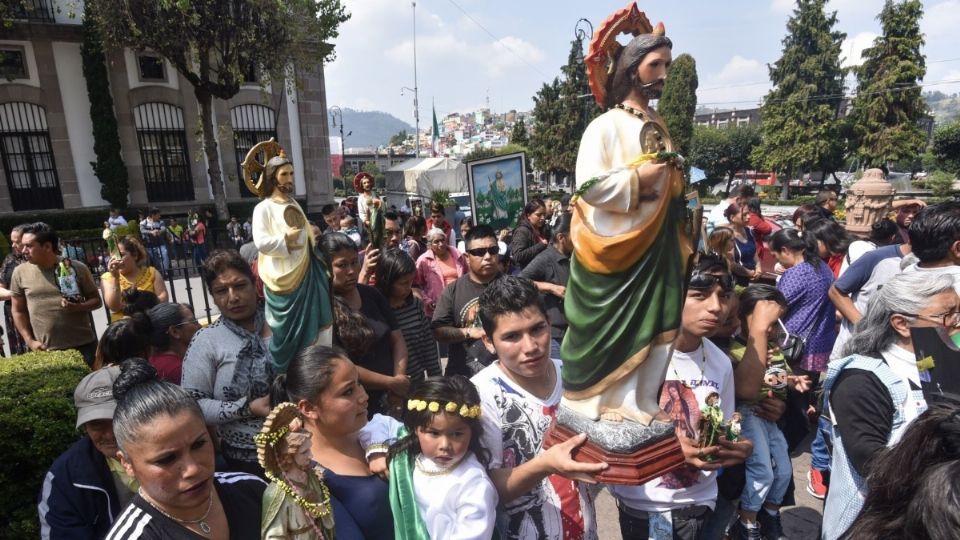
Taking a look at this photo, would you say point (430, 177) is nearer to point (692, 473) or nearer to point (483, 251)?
point (483, 251)

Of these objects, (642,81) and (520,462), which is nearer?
(642,81)

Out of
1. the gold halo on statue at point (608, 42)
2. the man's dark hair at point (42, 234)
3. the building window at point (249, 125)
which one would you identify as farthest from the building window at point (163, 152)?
the gold halo on statue at point (608, 42)

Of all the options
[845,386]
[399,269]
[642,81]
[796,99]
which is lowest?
[845,386]

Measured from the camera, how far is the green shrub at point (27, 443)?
304 centimetres

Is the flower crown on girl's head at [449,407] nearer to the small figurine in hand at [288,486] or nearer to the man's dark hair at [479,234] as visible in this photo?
the small figurine in hand at [288,486]

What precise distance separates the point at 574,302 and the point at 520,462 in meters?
0.71

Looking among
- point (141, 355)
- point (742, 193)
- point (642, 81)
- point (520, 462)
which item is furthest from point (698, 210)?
point (742, 193)

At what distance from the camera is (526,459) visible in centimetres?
207

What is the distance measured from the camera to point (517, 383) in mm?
2168

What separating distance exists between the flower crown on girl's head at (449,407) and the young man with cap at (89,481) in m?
1.29

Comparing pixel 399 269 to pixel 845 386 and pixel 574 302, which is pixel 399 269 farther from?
pixel 845 386

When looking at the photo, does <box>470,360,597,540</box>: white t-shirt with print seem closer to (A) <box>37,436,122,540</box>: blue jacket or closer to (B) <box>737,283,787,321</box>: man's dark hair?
(B) <box>737,283,787,321</box>: man's dark hair

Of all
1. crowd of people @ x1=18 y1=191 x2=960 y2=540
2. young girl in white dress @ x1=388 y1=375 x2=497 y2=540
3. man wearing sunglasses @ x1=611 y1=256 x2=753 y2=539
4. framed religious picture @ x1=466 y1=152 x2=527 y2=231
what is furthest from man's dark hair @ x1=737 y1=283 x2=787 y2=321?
framed religious picture @ x1=466 y1=152 x2=527 y2=231

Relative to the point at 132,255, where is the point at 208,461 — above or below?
below
